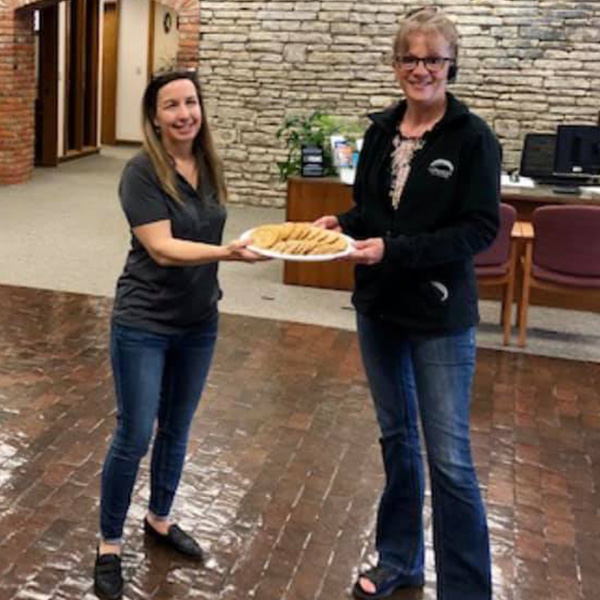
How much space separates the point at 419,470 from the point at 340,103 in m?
7.30

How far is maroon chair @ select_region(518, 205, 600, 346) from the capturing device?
17.3ft

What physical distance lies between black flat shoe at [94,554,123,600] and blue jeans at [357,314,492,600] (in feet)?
2.71

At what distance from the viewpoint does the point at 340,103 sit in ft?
31.2

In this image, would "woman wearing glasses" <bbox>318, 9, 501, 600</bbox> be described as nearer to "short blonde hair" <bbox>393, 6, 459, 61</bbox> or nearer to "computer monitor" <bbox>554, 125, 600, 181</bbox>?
"short blonde hair" <bbox>393, 6, 459, 61</bbox>

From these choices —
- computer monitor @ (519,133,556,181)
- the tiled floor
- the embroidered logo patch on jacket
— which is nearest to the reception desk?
computer monitor @ (519,133,556,181)

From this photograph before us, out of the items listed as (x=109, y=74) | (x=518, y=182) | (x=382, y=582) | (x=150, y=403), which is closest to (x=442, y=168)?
(x=150, y=403)

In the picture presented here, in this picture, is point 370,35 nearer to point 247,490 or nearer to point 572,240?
point 572,240

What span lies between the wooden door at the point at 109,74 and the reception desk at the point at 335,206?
930 centimetres

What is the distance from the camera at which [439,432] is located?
93.0 inches

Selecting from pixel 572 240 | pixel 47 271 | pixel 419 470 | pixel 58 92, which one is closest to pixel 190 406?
pixel 419 470

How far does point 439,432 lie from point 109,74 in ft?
44.7

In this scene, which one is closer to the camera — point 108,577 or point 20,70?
point 108,577

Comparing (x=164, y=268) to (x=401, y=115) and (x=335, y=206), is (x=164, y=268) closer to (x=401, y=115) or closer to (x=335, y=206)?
(x=401, y=115)

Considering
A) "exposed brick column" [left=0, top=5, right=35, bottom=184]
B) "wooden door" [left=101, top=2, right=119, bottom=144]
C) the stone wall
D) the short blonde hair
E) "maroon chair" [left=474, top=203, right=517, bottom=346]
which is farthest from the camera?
"wooden door" [left=101, top=2, right=119, bottom=144]
